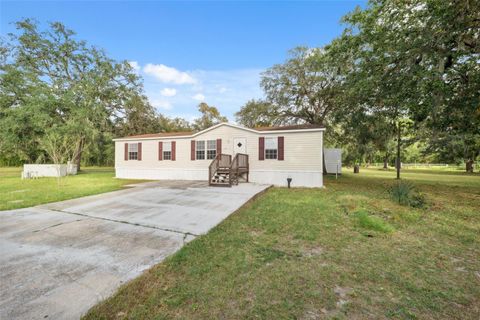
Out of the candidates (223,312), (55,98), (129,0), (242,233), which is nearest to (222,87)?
(129,0)

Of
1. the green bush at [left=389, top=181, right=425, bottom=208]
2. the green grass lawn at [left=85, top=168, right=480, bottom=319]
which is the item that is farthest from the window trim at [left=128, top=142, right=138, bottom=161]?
the green bush at [left=389, top=181, right=425, bottom=208]

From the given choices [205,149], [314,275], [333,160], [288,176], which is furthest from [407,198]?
[333,160]

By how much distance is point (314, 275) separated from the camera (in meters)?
2.66

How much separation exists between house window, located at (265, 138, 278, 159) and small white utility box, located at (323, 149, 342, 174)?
9.91 meters

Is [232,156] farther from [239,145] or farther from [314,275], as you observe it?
[314,275]

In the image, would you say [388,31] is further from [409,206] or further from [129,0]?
[129,0]

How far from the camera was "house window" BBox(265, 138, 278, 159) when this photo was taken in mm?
11406

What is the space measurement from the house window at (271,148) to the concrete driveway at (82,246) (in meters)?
5.51

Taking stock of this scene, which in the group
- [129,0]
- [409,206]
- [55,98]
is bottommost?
[409,206]

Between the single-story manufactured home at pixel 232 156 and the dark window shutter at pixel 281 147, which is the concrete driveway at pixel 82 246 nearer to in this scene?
the single-story manufactured home at pixel 232 156

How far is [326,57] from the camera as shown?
37.0ft

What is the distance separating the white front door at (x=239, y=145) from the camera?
11961 mm

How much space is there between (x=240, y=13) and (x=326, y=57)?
5679 mm

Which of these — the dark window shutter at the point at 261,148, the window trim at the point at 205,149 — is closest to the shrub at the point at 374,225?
the dark window shutter at the point at 261,148
